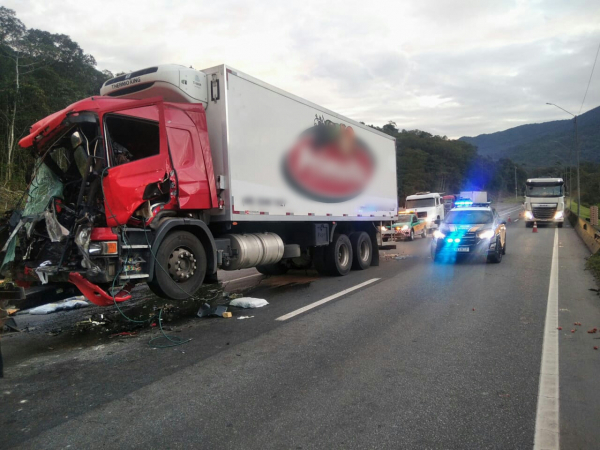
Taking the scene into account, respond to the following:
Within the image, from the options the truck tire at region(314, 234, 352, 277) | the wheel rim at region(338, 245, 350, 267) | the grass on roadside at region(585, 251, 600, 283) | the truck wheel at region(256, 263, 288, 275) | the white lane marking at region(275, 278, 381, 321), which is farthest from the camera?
the truck wheel at region(256, 263, 288, 275)

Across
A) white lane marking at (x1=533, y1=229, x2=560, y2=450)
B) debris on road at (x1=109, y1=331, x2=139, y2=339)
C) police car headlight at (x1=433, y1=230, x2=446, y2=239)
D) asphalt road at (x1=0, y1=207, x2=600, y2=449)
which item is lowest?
white lane marking at (x1=533, y1=229, x2=560, y2=450)

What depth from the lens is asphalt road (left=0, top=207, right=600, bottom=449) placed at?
3232 millimetres

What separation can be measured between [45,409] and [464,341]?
170 inches

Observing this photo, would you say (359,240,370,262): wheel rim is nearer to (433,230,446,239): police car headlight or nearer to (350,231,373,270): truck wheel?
(350,231,373,270): truck wheel

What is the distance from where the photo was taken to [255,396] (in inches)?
153

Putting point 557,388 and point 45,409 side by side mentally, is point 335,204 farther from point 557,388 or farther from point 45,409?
point 45,409

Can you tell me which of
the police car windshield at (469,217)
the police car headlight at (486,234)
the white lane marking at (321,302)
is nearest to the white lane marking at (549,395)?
the white lane marking at (321,302)

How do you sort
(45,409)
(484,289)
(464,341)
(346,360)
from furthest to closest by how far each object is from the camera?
(484,289) < (464,341) < (346,360) < (45,409)

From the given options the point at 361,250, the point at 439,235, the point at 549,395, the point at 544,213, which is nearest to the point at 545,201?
the point at 544,213

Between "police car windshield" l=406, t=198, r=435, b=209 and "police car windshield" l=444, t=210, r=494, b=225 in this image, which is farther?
"police car windshield" l=406, t=198, r=435, b=209

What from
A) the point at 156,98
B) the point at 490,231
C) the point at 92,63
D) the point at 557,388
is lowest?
the point at 557,388

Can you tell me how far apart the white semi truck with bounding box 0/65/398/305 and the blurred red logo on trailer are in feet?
0.15

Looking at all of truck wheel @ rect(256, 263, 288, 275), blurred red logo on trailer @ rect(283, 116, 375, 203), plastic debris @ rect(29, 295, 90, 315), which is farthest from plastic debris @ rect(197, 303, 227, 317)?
truck wheel @ rect(256, 263, 288, 275)

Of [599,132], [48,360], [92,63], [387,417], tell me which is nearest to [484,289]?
[387,417]
